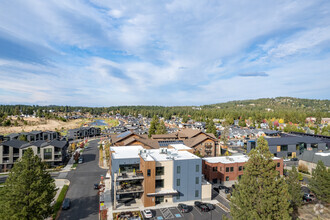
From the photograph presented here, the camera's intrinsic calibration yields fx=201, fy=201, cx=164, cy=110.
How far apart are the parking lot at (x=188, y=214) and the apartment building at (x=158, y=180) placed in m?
2.36

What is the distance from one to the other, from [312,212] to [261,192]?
19515mm

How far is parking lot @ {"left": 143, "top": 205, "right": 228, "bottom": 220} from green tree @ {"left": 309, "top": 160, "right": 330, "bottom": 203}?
17.0 m

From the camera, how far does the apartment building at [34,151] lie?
57.0 metres

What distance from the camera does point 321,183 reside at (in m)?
34.8

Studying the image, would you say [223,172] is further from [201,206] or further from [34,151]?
[34,151]

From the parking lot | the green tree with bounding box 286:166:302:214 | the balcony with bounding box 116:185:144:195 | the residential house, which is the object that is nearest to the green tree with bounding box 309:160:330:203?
the green tree with bounding box 286:166:302:214

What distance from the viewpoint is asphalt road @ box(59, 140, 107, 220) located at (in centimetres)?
3376

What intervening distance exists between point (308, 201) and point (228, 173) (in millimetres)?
15655

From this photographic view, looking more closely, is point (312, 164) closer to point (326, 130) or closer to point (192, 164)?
point (192, 164)

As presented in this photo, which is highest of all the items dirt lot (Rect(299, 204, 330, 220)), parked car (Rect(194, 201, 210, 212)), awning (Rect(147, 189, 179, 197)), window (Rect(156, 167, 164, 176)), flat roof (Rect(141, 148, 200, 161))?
flat roof (Rect(141, 148, 200, 161))

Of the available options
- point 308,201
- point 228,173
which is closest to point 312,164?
point 308,201

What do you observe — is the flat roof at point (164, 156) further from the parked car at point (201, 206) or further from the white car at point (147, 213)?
Answer: the white car at point (147, 213)

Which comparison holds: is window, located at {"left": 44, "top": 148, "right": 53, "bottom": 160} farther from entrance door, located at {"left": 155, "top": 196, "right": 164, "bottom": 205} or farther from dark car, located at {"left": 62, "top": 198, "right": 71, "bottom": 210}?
entrance door, located at {"left": 155, "top": 196, "right": 164, "bottom": 205}

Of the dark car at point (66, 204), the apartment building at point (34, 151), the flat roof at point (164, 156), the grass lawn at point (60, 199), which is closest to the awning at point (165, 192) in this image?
the flat roof at point (164, 156)
